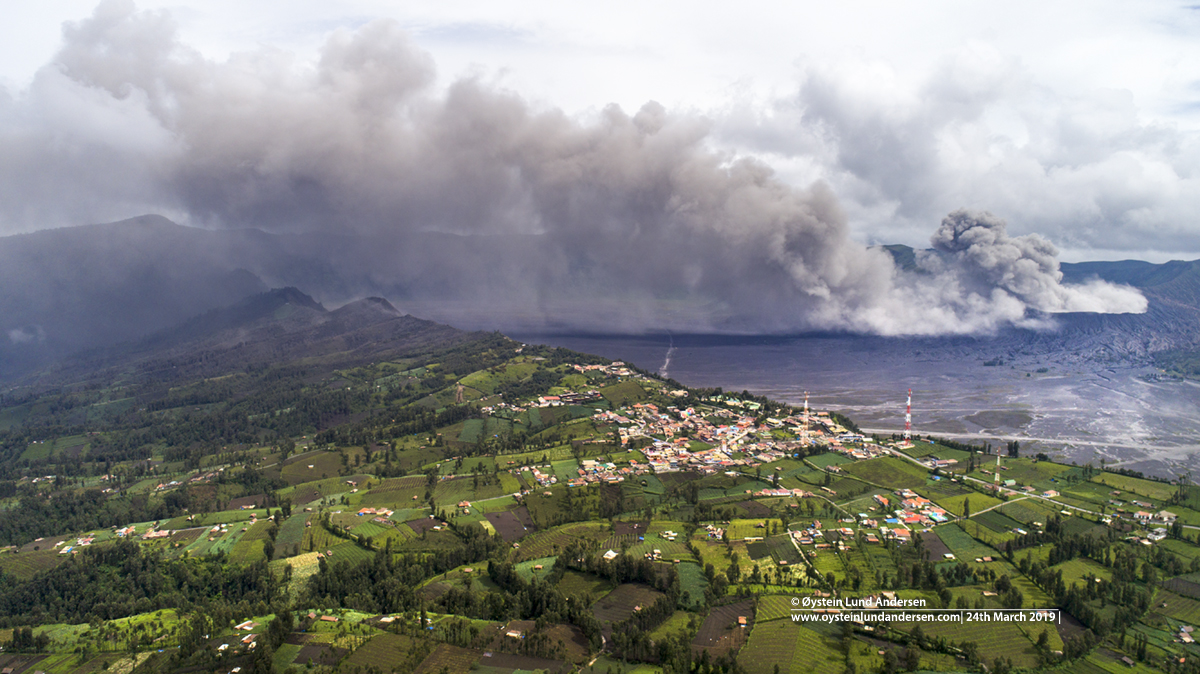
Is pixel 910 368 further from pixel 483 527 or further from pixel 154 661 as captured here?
pixel 154 661

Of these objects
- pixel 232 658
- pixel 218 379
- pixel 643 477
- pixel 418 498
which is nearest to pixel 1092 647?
pixel 643 477

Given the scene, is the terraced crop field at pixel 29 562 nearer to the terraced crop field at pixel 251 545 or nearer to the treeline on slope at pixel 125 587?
the treeline on slope at pixel 125 587

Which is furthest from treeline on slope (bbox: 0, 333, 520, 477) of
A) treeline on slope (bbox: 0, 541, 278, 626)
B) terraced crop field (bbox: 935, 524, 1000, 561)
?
terraced crop field (bbox: 935, 524, 1000, 561)

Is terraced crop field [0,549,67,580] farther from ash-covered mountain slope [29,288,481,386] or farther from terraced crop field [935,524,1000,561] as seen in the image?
ash-covered mountain slope [29,288,481,386]

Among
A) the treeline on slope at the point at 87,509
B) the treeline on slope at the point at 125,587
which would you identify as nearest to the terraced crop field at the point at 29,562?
the treeline on slope at the point at 125,587

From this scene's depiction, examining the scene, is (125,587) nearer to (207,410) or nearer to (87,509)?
(87,509)

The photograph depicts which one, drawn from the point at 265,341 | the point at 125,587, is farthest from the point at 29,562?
the point at 265,341
